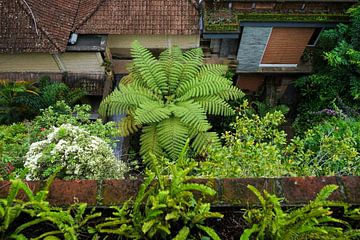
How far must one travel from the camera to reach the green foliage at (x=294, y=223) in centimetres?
215

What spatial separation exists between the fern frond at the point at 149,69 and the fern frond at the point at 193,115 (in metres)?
0.70

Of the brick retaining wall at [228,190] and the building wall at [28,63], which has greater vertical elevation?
the brick retaining wall at [228,190]

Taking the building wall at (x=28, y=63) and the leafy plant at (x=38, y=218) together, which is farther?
the building wall at (x=28, y=63)

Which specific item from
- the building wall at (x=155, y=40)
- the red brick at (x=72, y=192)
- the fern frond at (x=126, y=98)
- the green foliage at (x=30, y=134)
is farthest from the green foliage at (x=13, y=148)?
Result: the building wall at (x=155, y=40)

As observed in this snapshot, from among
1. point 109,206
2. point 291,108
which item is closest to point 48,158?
point 109,206

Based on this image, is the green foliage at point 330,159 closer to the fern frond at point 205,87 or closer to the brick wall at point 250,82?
the fern frond at point 205,87

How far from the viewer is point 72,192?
2521 millimetres

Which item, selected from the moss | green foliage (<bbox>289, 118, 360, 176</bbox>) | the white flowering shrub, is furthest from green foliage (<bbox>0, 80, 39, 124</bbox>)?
green foliage (<bbox>289, 118, 360, 176</bbox>)

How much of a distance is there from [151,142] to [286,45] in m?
4.08

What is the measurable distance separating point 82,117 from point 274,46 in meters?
5.14

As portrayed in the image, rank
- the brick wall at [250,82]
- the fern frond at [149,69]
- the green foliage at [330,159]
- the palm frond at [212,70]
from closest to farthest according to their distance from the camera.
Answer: the green foliage at [330,159] < the fern frond at [149,69] < the palm frond at [212,70] < the brick wall at [250,82]

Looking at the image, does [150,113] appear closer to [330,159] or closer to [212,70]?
[212,70]

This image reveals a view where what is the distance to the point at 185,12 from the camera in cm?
823

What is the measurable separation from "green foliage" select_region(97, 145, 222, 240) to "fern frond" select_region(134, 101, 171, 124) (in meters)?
3.81
